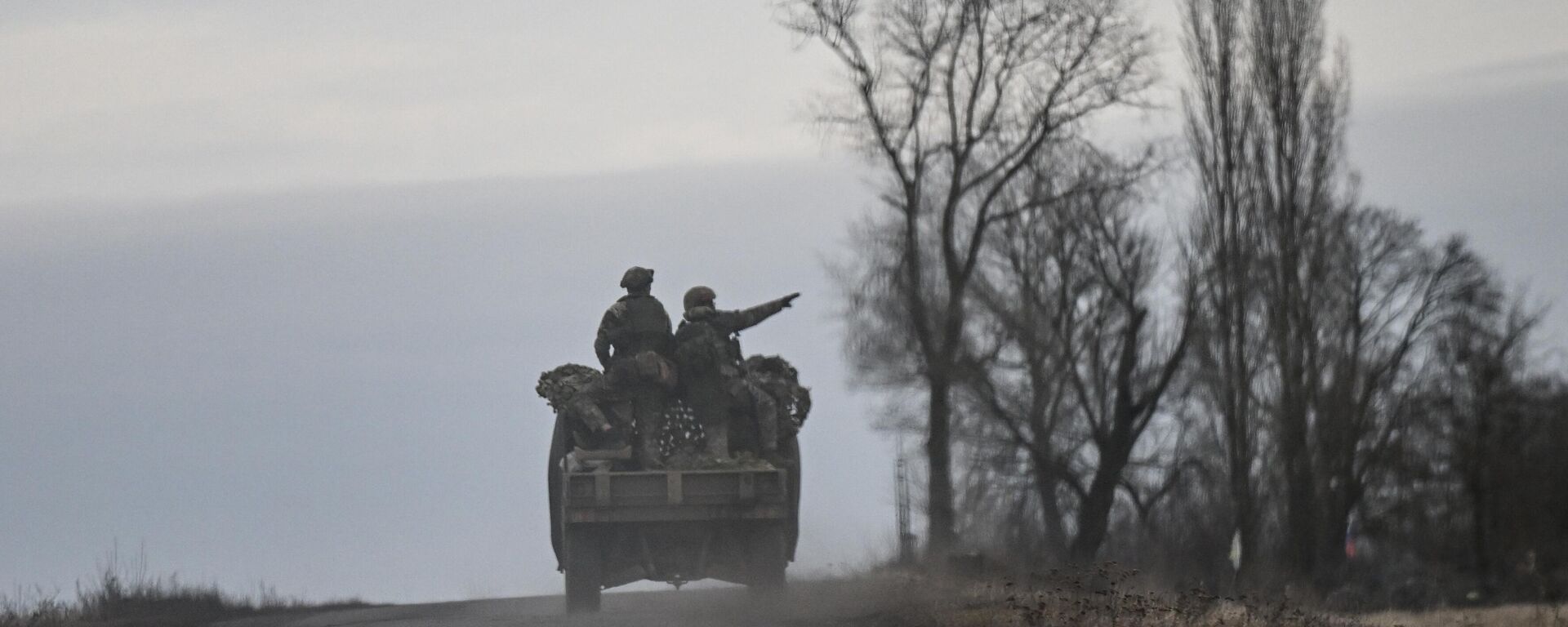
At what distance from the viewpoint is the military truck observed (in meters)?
20.6

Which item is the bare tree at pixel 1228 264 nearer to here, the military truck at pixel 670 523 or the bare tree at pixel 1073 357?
the bare tree at pixel 1073 357

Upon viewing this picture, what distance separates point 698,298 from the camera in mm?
22703

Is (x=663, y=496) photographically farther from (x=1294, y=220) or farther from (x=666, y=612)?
(x=1294, y=220)

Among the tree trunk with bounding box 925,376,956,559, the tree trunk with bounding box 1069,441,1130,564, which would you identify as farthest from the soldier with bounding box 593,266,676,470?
the tree trunk with bounding box 1069,441,1130,564

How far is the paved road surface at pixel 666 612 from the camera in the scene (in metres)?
19.4

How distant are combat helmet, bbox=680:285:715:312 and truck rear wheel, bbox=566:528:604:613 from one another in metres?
2.80

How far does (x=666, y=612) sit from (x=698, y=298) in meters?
3.35

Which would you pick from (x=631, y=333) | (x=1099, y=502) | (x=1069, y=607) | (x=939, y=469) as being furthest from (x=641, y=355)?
(x=1099, y=502)

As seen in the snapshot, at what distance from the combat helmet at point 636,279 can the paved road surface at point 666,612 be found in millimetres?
3275

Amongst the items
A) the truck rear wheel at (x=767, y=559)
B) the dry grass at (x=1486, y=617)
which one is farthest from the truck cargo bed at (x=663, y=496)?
the dry grass at (x=1486, y=617)

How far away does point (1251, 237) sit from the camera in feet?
121

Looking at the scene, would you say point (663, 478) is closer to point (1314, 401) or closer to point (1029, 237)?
point (1314, 401)

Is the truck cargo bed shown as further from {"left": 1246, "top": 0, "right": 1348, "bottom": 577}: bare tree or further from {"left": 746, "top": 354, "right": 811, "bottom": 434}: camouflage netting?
{"left": 1246, "top": 0, "right": 1348, "bottom": 577}: bare tree

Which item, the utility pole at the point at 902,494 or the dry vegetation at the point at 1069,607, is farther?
the utility pole at the point at 902,494
